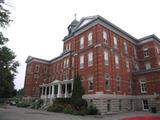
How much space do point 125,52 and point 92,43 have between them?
8.60 m

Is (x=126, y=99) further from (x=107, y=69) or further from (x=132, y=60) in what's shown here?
(x=132, y=60)

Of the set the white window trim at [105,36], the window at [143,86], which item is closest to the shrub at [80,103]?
the white window trim at [105,36]

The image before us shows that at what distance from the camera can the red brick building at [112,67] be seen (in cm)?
2491

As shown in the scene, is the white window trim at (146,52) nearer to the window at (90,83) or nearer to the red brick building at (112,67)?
the red brick building at (112,67)

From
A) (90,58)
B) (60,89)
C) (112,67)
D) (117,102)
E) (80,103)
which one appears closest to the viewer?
(80,103)

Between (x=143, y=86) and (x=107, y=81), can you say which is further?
(x=143, y=86)

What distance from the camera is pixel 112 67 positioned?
27.0 metres

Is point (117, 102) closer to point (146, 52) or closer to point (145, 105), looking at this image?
point (145, 105)

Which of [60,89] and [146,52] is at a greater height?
[146,52]

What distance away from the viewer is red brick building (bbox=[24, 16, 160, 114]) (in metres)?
24.9

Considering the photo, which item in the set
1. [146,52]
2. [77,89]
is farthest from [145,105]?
[77,89]

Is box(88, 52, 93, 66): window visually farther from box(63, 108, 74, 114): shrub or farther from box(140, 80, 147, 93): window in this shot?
box(140, 80, 147, 93): window

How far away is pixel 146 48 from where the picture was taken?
35094 mm

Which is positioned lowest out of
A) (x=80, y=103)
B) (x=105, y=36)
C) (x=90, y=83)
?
(x=80, y=103)
